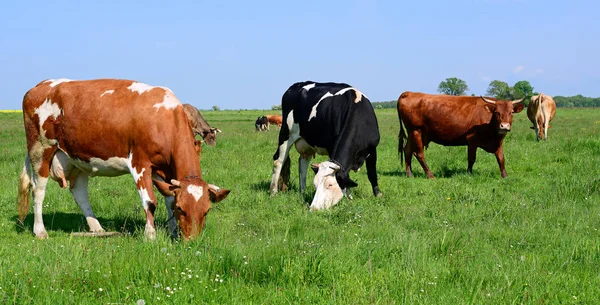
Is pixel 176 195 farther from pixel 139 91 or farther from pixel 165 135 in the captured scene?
pixel 139 91

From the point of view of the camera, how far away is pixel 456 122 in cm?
1366

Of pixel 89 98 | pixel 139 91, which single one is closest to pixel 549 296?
pixel 139 91

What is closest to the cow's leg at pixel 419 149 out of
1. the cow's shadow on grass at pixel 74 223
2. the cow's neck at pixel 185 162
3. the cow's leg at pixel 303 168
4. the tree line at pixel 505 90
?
the cow's leg at pixel 303 168

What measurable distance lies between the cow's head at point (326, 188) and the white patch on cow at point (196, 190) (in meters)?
2.52

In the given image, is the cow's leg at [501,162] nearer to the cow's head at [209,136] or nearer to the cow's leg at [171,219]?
the cow's leg at [171,219]

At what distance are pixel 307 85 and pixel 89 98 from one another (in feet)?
16.3

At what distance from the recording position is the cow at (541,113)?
23.1 meters

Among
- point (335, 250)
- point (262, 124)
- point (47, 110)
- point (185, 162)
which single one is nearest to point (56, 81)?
point (47, 110)

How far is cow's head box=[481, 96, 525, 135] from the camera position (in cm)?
1285

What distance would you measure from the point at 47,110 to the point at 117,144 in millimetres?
1319

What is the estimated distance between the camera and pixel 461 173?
12703mm

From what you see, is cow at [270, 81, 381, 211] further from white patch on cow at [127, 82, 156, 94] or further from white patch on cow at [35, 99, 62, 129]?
white patch on cow at [35, 99, 62, 129]

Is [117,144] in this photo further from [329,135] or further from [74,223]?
[329,135]

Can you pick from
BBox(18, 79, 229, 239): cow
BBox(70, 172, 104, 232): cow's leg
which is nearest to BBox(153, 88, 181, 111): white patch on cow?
BBox(18, 79, 229, 239): cow
